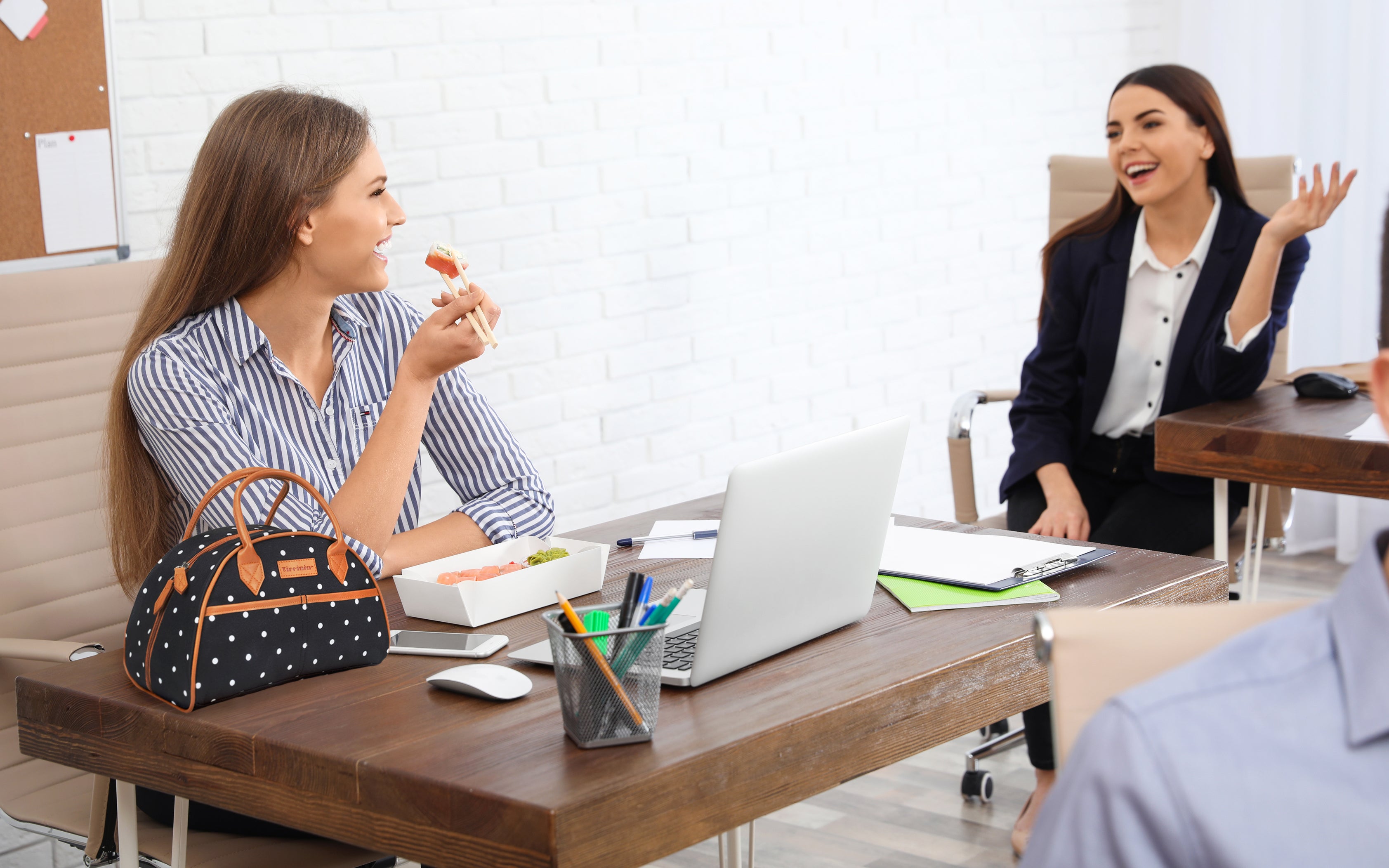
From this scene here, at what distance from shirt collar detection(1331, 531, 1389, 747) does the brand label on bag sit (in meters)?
0.91

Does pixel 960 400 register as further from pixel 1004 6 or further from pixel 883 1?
pixel 1004 6

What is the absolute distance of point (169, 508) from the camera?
1.75 m

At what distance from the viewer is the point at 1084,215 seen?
3010mm

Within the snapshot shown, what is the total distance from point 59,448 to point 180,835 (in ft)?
2.37

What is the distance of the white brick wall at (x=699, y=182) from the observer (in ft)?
9.02

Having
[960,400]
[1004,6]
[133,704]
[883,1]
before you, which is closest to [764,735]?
[133,704]

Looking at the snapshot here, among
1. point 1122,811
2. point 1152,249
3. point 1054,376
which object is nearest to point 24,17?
point 1054,376

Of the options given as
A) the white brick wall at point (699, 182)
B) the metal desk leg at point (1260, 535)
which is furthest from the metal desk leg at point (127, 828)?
the metal desk leg at point (1260, 535)

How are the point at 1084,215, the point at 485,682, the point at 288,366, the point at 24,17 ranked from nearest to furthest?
1. the point at 485,682
2. the point at 288,366
3. the point at 24,17
4. the point at 1084,215

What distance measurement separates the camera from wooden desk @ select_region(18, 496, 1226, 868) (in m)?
1.01

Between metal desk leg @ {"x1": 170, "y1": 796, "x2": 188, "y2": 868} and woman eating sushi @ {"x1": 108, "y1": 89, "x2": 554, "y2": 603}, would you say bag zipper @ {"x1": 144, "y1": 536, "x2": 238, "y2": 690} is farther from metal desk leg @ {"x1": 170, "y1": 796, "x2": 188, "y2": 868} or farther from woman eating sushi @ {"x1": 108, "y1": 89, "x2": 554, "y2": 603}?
woman eating sushi @ {"x1": 108, "y1": 89, "x2": 554, "y2": 603}

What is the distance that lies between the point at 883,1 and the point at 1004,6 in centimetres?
46

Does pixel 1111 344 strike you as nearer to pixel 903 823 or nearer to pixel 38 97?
pixel 903 823

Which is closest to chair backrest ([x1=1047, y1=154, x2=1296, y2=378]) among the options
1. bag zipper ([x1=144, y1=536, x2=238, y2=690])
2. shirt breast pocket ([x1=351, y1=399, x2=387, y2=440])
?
shirt breast pocket ([x1=351, y1=399, x2=387, y2=440])
